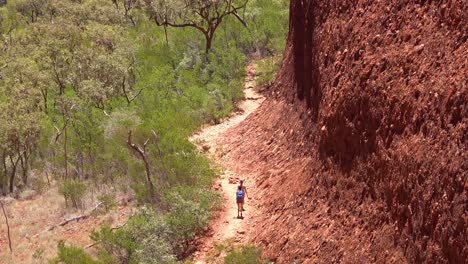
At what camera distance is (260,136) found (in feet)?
59.8

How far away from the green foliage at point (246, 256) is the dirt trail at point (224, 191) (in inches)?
47.5

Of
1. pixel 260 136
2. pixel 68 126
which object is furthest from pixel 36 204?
pixel 260 136

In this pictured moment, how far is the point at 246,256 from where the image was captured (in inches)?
498

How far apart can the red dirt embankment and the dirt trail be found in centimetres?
57

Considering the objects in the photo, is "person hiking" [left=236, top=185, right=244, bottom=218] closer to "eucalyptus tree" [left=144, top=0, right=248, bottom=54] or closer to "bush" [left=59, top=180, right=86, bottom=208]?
"bush" [left=59, top=180, right=86, bottom=208]

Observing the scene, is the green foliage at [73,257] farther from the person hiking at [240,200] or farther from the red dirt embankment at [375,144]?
the red dirt embankment at [375,144]

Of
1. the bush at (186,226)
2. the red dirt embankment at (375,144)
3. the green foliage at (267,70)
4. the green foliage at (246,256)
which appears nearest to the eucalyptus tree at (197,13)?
the green foliage at (267,70)

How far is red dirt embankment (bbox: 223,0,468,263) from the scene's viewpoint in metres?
8.80

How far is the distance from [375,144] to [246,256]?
12.6ft

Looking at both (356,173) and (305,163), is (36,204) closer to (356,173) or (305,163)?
(305,163)

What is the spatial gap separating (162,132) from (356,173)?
11285mm

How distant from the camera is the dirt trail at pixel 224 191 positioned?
14656mm

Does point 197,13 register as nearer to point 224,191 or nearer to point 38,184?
point 38,184

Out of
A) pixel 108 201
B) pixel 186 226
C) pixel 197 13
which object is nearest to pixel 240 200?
pixel 186 226
